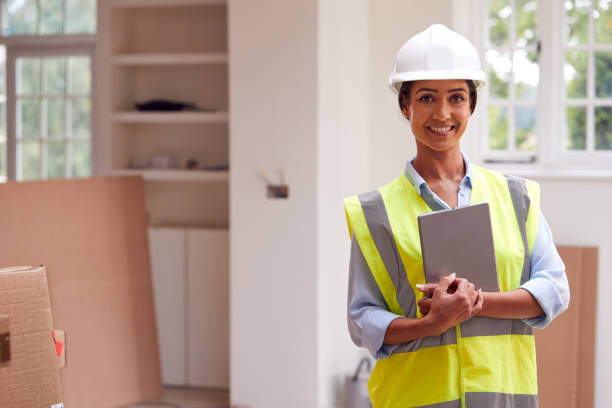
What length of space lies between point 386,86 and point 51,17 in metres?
2.79

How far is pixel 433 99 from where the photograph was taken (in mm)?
1582

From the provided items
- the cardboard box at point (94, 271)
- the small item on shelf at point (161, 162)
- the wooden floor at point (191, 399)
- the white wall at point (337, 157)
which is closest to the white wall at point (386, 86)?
the white wall at point (337, 157)

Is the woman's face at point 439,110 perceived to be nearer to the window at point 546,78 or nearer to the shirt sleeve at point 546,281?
the shirt sleeve at point 546,281

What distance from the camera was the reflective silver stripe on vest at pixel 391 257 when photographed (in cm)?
158

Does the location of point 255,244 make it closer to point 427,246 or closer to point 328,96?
point 328,96

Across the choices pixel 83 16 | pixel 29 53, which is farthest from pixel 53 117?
pixel 83 16

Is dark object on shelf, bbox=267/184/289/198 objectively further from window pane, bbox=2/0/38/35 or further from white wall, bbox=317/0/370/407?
window pane, bbox=2/0/38/35

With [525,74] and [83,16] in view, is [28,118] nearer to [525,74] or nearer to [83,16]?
[83,16]

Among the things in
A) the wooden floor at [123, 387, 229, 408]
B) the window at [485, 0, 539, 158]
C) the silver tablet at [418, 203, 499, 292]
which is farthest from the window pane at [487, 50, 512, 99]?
the silver tablet at [418, 203, 499, 292]

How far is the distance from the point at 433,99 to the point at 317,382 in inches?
116

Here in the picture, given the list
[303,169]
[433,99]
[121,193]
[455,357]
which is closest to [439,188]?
[433,99]

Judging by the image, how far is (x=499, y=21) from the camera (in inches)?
191

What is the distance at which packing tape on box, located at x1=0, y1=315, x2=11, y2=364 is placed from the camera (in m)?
1.83

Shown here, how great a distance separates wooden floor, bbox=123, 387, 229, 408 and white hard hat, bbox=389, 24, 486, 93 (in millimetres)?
3476
